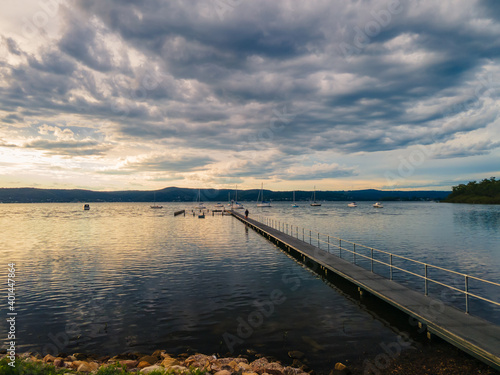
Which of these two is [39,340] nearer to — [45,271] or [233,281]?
[233,281]

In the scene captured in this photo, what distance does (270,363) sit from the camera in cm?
1017

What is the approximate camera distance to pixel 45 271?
25031 mm

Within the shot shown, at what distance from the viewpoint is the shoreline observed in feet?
30.3

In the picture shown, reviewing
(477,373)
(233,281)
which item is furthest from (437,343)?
(233,281)

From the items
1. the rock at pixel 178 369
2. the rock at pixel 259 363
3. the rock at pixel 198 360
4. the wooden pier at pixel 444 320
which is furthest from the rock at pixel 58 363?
the wooden pier at pixel 444 320

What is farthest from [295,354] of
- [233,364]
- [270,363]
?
[233,364]

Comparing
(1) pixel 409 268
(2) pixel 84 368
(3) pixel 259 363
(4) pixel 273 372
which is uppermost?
(2) pixel 84 368

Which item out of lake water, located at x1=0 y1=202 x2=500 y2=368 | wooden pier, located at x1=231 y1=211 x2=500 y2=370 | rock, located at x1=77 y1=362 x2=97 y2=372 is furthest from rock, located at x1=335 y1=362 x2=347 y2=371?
rock, located at x1=77 y1=362 x2=97 y2=372

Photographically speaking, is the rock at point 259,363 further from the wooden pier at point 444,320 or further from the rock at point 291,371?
the wooden pier at point 444,320

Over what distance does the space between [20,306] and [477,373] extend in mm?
19964

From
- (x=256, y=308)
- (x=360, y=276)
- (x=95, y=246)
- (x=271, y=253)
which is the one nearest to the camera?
(x=256, y=308)

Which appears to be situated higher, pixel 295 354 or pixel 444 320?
pixel 444 320

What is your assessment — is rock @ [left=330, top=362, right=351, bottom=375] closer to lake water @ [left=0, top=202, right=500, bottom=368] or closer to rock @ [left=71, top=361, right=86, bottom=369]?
lake water @ [left=0, top=202, right=500, bottom=368]

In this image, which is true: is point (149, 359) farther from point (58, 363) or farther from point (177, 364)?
point (58, 363)
